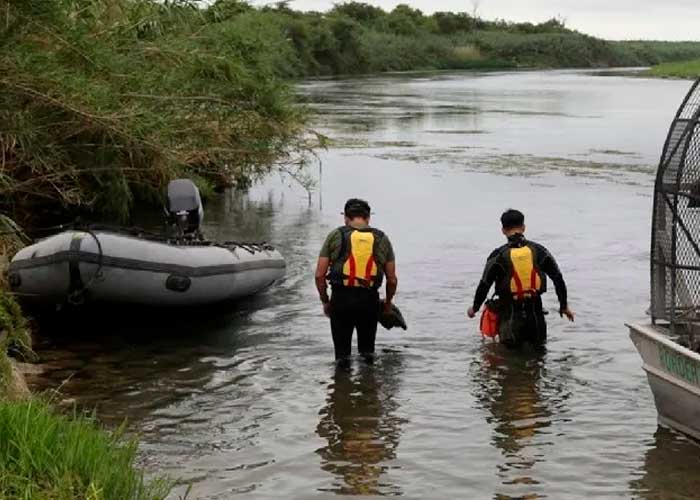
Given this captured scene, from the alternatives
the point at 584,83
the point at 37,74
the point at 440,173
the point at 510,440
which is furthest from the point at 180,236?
the point at 584,83

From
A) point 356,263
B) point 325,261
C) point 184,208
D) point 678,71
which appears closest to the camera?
point 356,263

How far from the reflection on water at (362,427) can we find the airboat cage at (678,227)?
194 cm

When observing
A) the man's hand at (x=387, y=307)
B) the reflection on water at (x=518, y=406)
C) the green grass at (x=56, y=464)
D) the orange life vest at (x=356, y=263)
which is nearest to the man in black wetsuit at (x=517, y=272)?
the reflection on water at (x=518, y=406)

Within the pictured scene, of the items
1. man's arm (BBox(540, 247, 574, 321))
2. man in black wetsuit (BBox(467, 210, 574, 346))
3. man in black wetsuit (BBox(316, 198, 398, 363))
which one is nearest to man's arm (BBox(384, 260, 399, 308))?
man in black wetsuit (BBox(316, 198, 398, 363))

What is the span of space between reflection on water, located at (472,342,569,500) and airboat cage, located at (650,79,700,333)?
116 cm

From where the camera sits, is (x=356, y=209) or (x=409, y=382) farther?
(x=409, y=382)

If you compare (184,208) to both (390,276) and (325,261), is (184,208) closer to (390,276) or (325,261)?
(325,261)

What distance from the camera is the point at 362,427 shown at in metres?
8.18

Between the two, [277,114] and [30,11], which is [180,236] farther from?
[277,114]

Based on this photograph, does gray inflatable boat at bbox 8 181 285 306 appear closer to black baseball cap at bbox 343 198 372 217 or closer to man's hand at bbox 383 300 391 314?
man's hand at bbox 383 300 391 314

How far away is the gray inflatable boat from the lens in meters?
10.2

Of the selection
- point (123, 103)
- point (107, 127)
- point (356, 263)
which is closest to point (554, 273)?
point (356, 263)

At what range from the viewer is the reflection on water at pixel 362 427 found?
23.1 ft

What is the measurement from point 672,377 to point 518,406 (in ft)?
5.61
